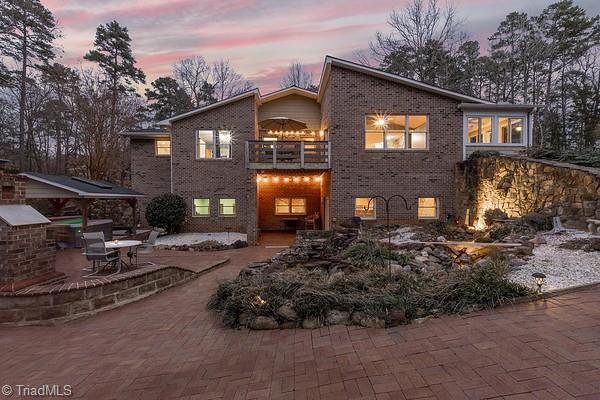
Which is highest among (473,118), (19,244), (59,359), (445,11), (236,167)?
(445,11)

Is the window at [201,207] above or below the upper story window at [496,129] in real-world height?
below

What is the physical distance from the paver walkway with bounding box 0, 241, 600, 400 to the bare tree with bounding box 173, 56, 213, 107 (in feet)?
92.1

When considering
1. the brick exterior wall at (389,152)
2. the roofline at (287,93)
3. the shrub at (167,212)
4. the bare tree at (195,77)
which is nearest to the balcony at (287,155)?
the brick exterior wall at (389,152)

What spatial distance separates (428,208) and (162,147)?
13.8m

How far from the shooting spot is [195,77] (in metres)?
29.3

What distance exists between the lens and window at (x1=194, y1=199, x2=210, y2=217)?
572 inches

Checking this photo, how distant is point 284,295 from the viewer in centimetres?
470

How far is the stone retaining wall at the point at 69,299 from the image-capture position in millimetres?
5047

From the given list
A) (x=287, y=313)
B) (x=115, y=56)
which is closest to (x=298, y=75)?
(x=115, y=56)

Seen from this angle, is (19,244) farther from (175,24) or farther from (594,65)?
(594,65)

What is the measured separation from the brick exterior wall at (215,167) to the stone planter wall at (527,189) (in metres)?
9.83

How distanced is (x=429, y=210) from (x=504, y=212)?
3.07 m

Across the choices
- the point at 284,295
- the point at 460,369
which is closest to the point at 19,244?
the point at 284,295

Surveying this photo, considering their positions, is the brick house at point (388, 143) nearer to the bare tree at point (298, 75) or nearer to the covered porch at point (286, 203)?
the covered porch at point (286, 203)
